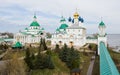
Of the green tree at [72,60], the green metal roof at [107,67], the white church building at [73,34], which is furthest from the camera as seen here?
the white church building at [73,34]

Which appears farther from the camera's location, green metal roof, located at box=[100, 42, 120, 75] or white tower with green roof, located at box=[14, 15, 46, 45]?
white tower with green roof, located at box=[14, 15, 46, 45]

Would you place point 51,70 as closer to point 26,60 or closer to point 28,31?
Answer: point 26,60

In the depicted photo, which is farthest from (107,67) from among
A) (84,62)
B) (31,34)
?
(31,34)

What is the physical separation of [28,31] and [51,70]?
32975 mm

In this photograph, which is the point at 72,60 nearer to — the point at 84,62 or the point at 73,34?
the point at 84,62

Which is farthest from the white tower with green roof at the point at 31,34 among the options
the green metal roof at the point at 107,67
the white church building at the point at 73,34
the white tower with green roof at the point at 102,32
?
the green metal roof at the point at 107,67

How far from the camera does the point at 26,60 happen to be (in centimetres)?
2402

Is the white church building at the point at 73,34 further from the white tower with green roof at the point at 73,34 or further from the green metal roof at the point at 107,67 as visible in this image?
the green metal roof at the point at 107,67

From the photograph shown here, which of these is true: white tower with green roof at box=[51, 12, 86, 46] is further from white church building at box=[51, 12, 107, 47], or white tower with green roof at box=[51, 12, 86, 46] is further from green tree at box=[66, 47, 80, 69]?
green tree at box=[66, 47, 80, 69]

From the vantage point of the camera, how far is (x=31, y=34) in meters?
54.4

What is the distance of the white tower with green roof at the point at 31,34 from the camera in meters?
52.5

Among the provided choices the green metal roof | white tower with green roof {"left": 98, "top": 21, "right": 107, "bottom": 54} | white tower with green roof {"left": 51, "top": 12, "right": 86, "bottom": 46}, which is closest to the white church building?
white tower with green roof {"left": 51, "top": 12, "right": 86, "bottom": 46}

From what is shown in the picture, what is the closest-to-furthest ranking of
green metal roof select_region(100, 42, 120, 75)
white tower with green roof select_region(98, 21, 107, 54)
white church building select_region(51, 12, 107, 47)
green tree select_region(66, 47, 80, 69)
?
green metal roof select_region(100, 42, 120, 75)
green tree select_region(66, 47, 80, 69)
white tower with green roof select_region(98, 21, 107, 54)
white church building select_region(51, 12, 107, 47)

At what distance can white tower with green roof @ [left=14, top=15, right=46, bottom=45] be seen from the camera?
5253cm
